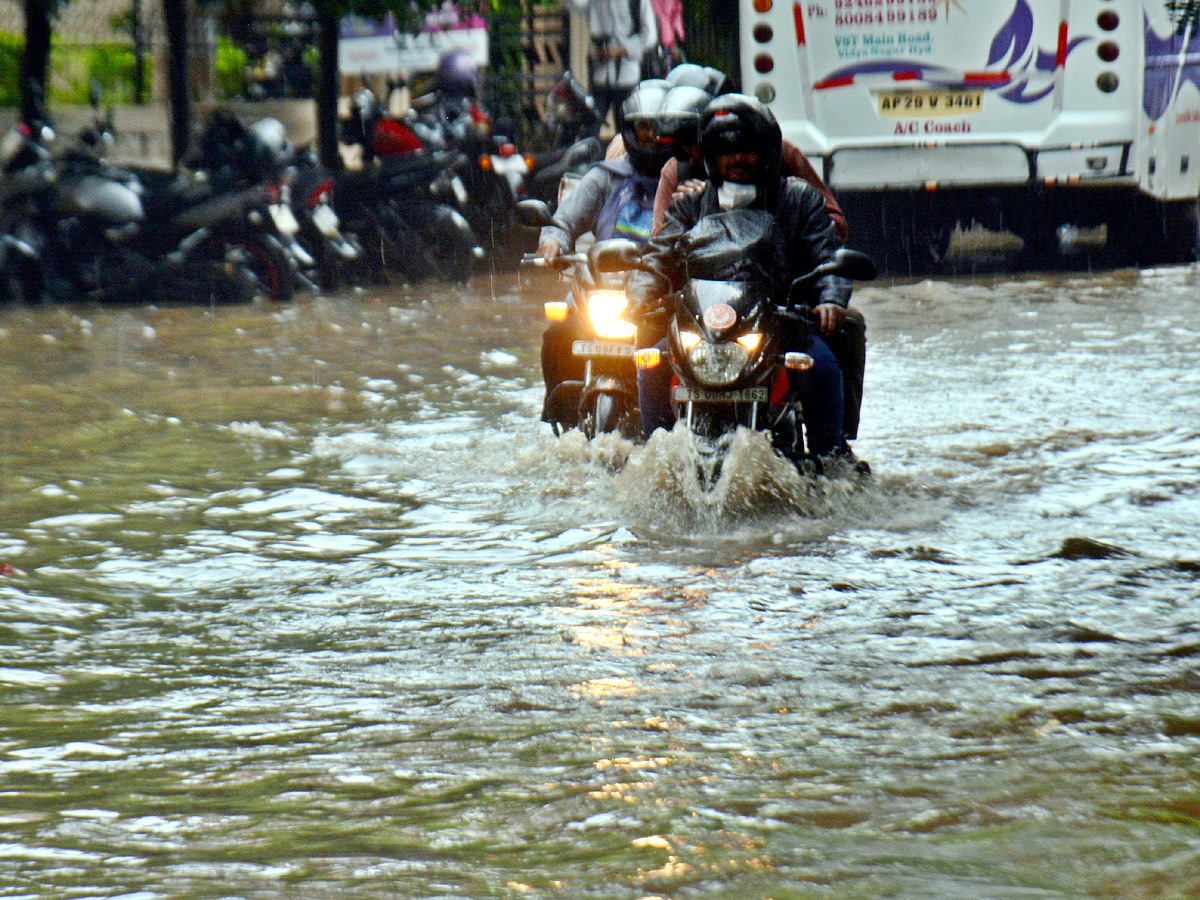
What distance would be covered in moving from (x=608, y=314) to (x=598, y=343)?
0.14 metres

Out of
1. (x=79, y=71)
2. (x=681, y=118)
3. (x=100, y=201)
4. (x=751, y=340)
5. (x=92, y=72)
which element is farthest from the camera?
(x=79, y=71)

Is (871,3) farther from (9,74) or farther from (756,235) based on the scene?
(9,74)

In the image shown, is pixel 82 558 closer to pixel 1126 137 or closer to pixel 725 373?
pixel 725 373

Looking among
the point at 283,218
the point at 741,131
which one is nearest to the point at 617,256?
the point at 741,131

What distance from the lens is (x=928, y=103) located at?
47.2 feet

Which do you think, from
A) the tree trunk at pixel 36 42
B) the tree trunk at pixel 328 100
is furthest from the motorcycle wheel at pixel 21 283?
the tree trunk at pixel 328 100

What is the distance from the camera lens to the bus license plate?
14266 mm

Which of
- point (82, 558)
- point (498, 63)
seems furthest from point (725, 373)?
point (498, 63)

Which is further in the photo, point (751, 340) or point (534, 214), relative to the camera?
point (534, 214)

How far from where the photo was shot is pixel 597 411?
7316 millimetres

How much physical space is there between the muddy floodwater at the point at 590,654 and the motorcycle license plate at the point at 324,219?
5.68 metres

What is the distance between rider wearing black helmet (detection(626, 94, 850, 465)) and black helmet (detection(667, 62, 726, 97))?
1.17 metres

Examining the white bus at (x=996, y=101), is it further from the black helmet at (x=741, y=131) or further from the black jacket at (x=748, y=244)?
the black helmet at (x=741, y=131)

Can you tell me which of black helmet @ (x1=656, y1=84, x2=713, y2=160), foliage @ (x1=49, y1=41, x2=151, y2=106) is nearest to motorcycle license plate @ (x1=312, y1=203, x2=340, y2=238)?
black helmet @ (x1=656, y1=84, x2=713, y2=160)
